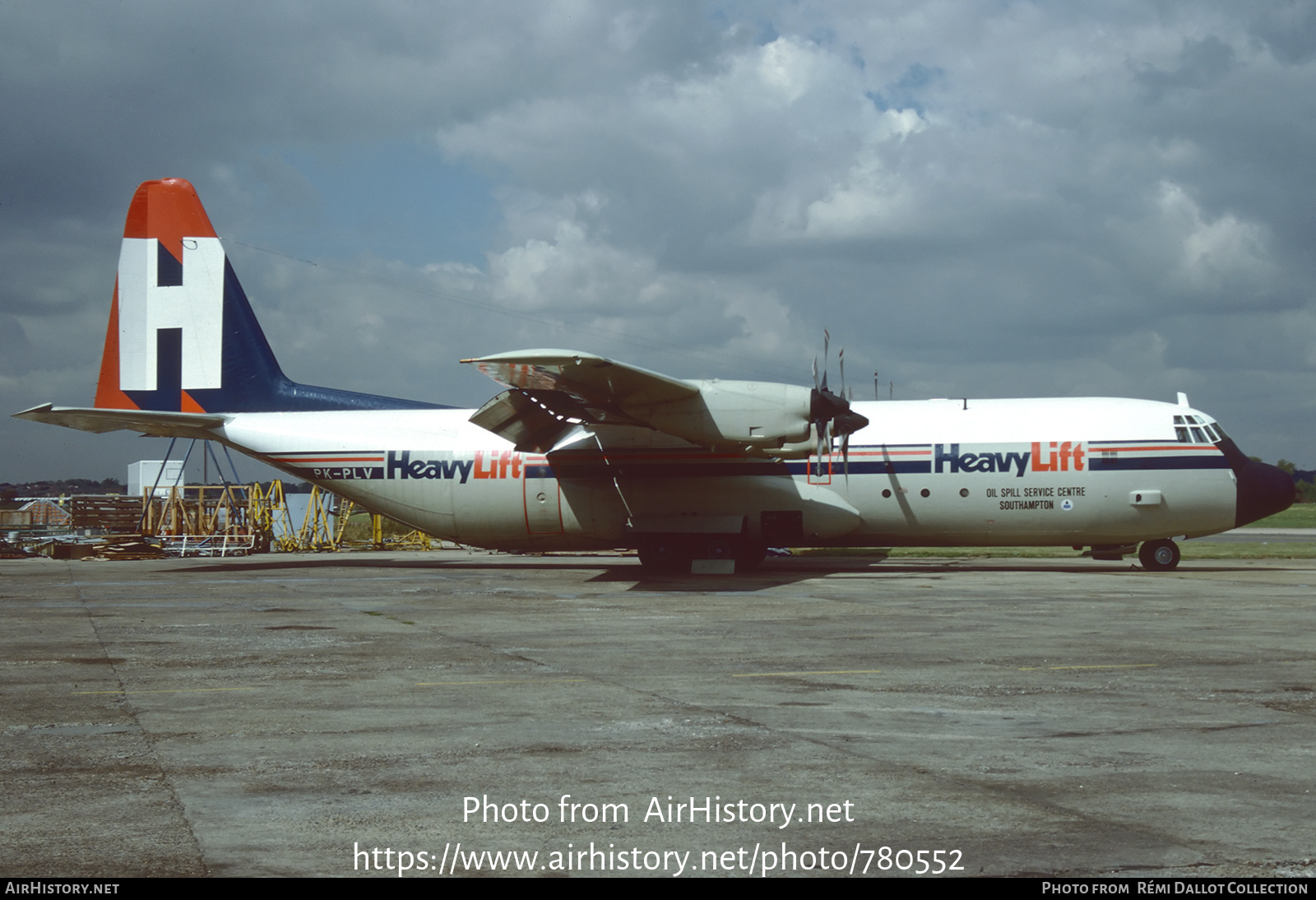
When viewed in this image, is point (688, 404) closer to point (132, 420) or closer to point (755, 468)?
point (755, 468)

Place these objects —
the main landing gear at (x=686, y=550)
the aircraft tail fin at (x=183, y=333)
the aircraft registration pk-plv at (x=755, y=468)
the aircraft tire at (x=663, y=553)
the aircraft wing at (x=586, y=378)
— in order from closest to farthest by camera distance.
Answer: the aircraft wing at (x=586, y=378), the aircraft registration pk-plv at (x=755, y=468), the main landing gear at (x=686, y=550), the aircraft tire at (x=663, y=553), the aircraft tail fin at (x=183, y=333)

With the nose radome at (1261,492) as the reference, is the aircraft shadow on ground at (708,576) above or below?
below

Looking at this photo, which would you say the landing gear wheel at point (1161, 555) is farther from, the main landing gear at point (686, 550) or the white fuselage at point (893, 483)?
the main landing gear at point (686, 550)

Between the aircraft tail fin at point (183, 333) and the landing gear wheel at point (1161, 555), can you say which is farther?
the aircraft tail fin at point (183, 333)

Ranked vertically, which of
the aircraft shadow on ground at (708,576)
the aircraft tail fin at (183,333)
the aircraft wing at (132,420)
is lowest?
the aircraft shadow on ground at (708,576)

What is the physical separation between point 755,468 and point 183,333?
16.0 meters

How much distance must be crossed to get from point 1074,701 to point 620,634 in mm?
6353

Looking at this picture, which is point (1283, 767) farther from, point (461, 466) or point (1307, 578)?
point (461, 466)

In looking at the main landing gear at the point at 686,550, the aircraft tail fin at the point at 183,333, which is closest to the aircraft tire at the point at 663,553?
the main landing gear at the point at 686,550

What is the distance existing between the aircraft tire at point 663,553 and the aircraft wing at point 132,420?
38.2 ft

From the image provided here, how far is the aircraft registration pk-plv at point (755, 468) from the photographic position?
22219 mm

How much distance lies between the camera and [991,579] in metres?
22.2

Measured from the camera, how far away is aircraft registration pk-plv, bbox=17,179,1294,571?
22.2m

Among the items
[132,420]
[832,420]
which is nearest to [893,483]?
[832,420]
